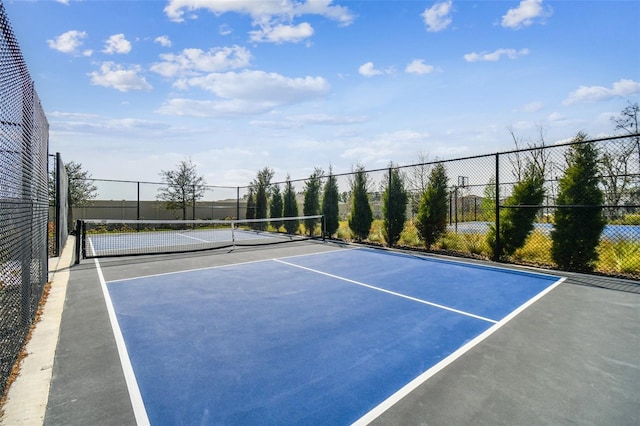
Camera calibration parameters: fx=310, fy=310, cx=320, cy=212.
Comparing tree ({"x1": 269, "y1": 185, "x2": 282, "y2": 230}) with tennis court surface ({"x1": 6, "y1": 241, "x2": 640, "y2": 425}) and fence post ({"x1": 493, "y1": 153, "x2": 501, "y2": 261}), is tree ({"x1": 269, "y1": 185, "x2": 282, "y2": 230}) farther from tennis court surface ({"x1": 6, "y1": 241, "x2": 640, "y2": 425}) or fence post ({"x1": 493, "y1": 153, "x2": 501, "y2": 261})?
tennis court surface ({"x1": 6, "y1": 241, "x2": 640, "y2": 425})


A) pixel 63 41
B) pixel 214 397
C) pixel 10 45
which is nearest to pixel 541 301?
pixel 214 397

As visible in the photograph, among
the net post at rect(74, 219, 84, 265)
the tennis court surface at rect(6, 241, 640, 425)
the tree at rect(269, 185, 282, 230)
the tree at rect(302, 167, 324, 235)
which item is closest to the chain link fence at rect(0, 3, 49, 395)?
the tennis court surface at rect(6, 241, 640, 425)

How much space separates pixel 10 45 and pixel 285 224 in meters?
16.2

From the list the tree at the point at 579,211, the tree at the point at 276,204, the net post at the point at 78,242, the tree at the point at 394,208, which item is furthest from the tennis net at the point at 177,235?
→ the tree at the point at 579,211

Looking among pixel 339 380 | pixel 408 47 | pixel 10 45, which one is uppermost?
pixel 408 47

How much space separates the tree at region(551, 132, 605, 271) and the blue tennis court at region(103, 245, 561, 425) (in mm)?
1390

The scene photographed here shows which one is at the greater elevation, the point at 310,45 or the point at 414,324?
the point at 310,45

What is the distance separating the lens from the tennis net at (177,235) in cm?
1009

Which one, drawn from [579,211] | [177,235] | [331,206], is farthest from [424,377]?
[177,235]

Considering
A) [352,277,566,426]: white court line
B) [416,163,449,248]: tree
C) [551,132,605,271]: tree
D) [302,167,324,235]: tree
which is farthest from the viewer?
[302,167,324,235]: tree

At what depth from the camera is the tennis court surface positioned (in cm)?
243

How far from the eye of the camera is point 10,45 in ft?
8.96

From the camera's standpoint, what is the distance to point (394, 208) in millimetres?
12344

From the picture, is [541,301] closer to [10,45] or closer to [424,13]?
[424,13]
